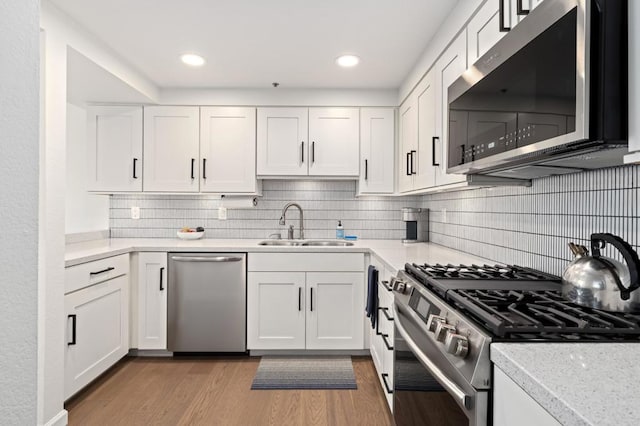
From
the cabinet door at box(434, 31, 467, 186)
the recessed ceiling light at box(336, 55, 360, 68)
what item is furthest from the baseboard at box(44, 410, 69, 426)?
the recessed ceiling light at box(336, 55, 360, 68)

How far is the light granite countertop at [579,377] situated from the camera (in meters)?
0.59

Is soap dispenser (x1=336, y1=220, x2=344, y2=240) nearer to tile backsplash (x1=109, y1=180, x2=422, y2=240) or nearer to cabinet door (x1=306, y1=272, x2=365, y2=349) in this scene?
tile backsplash (x1=109, y1=180, x2=422, y2=240)

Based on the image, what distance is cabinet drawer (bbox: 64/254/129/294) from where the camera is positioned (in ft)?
7.82

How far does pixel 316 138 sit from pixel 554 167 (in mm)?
2283

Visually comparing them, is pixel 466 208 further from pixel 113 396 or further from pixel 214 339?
pixel 113 396

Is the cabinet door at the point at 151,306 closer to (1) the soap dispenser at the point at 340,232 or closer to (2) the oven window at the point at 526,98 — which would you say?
(1) the soap dispenser at the point at 340,232

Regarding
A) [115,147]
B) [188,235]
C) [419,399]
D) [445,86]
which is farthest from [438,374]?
[115,147]

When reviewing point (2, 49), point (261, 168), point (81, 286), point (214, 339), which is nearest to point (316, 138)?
point (261, 168)

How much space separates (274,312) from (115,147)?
1.96m

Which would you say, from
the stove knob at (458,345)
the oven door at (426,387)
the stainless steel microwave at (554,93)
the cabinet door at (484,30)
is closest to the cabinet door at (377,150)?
the cabinet door at (484,30)

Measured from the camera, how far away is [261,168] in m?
3.46

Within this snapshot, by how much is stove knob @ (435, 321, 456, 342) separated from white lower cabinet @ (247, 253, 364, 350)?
2.05 meters

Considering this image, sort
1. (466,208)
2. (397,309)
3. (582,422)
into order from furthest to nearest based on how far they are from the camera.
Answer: (466,208), (397,309), (582,422)

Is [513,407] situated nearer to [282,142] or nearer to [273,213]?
[282,142]
